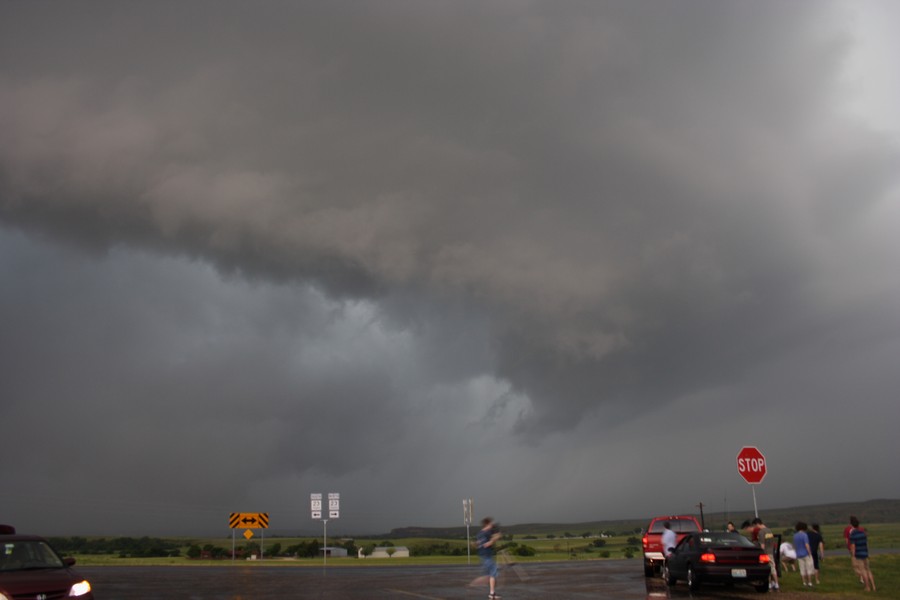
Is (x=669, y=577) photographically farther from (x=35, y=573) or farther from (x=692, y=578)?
(x=35, y=573)

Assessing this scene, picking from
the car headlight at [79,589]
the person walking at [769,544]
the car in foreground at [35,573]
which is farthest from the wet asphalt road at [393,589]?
the car headlight at [79,589]

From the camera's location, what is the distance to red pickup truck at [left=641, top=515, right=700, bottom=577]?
27.2 meters

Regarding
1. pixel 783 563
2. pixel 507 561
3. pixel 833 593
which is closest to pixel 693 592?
pixel 833 593

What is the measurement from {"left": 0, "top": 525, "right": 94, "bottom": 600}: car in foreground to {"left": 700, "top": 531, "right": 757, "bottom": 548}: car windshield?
16408 millimetres

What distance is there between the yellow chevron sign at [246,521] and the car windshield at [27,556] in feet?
123

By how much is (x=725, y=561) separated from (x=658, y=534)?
7.56 m

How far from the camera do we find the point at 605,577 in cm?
2834

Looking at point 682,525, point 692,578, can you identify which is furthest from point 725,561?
point 682,525

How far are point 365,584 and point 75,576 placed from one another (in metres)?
14.6

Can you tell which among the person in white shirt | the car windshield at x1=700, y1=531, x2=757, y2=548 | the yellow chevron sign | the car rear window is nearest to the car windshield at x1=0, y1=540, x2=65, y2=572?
the car windshield at x1=700, y1=531, x2=757, y2=548

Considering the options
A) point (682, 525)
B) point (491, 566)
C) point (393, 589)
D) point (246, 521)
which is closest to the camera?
point (491, 566)

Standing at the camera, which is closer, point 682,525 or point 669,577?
point 669,577

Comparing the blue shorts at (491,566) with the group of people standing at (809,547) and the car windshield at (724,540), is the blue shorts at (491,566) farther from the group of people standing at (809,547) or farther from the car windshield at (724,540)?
the group of people standing at (809,547)

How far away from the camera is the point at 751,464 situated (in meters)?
21.9
